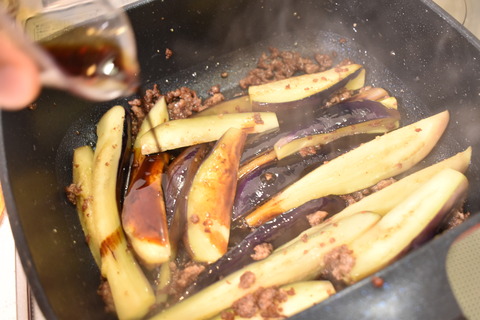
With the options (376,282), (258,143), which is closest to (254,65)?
(258,143)

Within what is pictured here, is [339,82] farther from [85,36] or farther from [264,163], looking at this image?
[85,36]

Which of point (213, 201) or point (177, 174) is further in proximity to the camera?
point (177, 174)

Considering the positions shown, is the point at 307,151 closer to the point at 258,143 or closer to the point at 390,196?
the point at 258,143

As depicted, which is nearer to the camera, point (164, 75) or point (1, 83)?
point (1, 83)

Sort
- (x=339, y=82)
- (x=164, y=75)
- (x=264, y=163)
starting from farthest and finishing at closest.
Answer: (x=164, y=75), (x=339, y=82), (x=264, y=163)

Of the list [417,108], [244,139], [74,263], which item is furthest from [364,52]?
[74,263]
